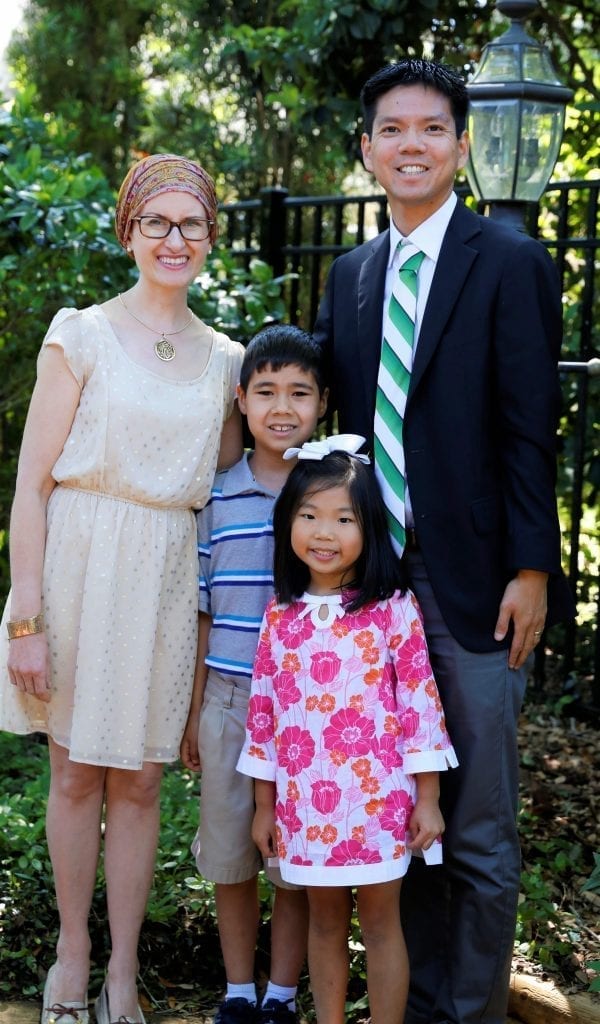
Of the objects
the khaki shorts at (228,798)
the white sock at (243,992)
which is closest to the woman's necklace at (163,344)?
the khaki shorts at (228,798)

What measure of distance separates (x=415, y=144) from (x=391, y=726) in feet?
4.23

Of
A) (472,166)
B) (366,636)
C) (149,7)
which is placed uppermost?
(149,7)

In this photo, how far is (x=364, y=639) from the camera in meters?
2.67

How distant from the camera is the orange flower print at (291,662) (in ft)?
8.86

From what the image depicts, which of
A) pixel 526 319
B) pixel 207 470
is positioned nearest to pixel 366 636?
pixel 207 470

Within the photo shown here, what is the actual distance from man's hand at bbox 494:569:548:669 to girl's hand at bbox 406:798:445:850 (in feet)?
1.23

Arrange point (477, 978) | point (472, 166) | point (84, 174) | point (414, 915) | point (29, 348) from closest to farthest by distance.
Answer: point (477, 978)
point (414, 915)
point (472, 166)
point (84, 174)
point (29, 348)

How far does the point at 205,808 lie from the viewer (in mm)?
2957

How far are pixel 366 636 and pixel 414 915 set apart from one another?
832 mm

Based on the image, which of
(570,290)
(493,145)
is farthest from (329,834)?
(570,290)

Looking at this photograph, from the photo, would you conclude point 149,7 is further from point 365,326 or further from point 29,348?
point 365,326

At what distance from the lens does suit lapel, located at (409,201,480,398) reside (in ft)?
8.92

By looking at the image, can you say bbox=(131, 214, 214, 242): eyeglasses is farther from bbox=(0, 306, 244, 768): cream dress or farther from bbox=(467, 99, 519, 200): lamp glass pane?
bbox=(467, 99, 519, 200): lamp glass pane

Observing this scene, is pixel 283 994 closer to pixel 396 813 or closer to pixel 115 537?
pixel 396 813
